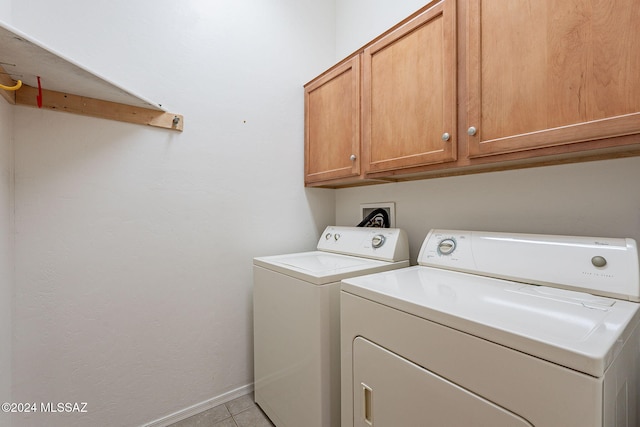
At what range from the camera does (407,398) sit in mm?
821

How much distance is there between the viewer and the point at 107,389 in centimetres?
135

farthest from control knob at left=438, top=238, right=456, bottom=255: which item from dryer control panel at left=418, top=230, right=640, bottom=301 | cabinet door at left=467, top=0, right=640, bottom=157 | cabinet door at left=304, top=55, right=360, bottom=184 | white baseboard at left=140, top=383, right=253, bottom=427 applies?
white baseboard at left=140, top=383, right=253, bottom=427

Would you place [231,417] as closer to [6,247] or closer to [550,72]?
[6,247]

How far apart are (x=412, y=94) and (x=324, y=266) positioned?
93cm

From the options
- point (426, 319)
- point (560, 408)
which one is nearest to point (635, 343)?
point (560, 408)

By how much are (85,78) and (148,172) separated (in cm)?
49

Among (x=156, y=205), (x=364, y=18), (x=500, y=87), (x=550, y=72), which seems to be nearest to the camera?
(x=550, y=72)

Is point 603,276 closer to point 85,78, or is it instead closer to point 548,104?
point 548,104

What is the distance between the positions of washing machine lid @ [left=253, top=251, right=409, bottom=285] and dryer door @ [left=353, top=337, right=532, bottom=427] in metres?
0.30

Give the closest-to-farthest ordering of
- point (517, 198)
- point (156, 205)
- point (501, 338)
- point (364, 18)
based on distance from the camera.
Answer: point (501, 338) → point (517, 198) → point (156, 205) → point (364, 18)

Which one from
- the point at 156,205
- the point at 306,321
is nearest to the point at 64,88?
the point at 156,205

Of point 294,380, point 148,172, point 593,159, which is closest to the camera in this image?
point 593,159

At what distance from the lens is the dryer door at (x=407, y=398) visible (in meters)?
0.66

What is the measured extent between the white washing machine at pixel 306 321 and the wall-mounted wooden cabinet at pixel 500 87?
456 millimetres
